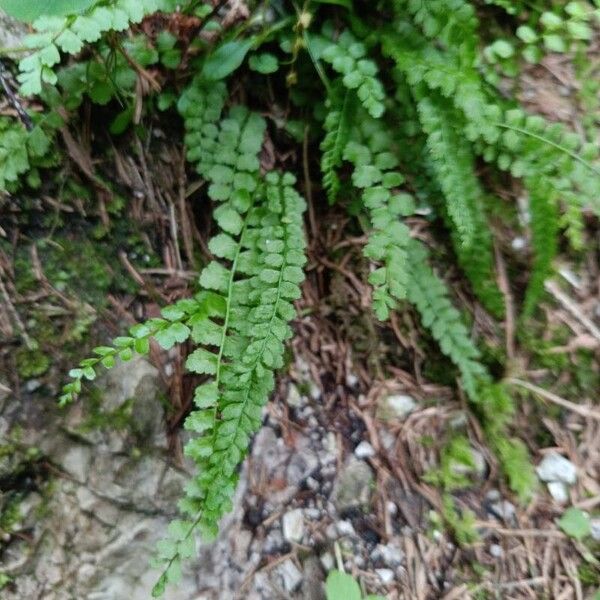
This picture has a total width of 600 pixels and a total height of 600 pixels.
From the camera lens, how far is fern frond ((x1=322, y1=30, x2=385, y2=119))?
1847mm

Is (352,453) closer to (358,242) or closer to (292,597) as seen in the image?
(292,597)

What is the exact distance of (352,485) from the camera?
2.16m

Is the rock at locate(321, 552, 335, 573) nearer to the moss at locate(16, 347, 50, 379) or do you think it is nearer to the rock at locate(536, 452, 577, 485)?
the rock at locate(536, 452, 577, 485)

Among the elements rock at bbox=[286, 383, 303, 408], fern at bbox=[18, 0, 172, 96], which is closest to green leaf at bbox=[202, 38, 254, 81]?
fern at bbox=[18, 0, 172, 96]

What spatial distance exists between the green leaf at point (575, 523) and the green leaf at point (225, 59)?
1979 mm

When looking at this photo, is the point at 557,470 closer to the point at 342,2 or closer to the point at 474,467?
the point at 474,467

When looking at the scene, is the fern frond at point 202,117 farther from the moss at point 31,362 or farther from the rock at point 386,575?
the rock at point 386,575

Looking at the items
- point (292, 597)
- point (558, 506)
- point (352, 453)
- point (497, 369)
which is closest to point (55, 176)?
point (352, 453)

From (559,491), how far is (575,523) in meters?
0.12

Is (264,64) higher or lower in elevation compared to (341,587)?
higher

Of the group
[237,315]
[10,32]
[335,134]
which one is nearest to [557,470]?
[237,315]

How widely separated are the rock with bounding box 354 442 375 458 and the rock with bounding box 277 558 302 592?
45 cm

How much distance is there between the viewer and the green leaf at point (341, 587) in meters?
1.95

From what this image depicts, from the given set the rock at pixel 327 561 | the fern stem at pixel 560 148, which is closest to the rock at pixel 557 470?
the rock at pixel 327 561
